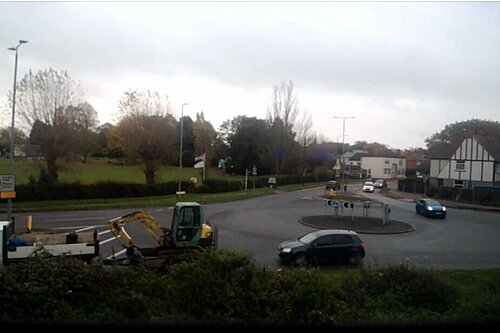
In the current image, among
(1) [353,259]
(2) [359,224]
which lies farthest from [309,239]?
(2) [359,224]

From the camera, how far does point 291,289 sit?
895 centimetres

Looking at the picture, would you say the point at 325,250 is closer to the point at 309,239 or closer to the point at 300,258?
the point at 309,239

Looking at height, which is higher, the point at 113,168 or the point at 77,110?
the point at 77,110

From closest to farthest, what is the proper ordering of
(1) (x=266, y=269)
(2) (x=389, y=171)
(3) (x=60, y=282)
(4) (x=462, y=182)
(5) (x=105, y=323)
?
1. (5) (x=105, y=323)
2. (3) (x=60, y=282)
3. (1) (x=266, y=269)
4. (4) (x=462, y=182)
5. (2) (x=389, y=171)

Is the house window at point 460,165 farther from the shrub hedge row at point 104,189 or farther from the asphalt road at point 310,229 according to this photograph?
the shrub hedge row at point 104,189

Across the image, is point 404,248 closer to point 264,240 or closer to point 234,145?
point 264,240

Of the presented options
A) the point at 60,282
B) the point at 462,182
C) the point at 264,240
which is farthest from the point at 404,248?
the point at 462,182

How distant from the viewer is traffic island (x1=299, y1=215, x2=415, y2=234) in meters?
25.5

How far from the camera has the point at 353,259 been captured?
1717 centimetres

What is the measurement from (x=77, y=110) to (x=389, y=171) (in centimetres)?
8337

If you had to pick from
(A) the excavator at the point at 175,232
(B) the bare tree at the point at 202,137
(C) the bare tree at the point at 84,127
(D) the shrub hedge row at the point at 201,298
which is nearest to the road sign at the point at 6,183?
(A) the excavator at the point at 175,232

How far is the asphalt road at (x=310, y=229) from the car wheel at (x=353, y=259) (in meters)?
0.35

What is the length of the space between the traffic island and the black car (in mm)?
7918

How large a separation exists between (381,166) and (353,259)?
97088 mm
